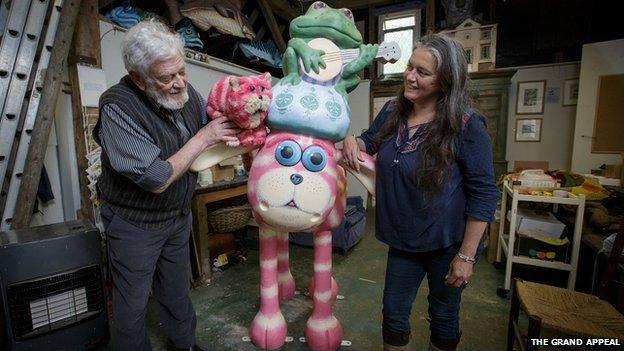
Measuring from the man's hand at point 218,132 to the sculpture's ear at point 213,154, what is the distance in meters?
0.12

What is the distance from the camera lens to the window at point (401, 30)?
456cm

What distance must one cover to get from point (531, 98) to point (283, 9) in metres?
3.43

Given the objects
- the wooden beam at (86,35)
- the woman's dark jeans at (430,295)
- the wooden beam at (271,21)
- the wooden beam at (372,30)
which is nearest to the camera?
the woman's dark jeans at (430,295)

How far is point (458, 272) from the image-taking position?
3.55ft

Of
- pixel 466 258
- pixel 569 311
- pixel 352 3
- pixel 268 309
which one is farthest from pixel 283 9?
pixel 569 311

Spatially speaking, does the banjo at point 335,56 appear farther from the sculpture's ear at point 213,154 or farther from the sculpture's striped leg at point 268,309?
the sculpture's striped leg at point 268,309

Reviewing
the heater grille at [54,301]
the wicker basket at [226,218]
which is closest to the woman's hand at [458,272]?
the heater grille at [54,301]

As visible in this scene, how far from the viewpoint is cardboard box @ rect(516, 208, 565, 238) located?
2.21 meters

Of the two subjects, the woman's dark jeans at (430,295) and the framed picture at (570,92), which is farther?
the framed picture at (570,92)

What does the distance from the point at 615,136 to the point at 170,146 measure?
183 inches

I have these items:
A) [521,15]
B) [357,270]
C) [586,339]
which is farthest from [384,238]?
[521,15]

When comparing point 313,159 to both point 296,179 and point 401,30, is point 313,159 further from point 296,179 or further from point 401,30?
point 401,30

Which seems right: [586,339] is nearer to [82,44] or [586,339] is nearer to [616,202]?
Answer: [616,202]

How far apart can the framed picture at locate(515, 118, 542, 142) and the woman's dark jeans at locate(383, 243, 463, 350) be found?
3.96m
